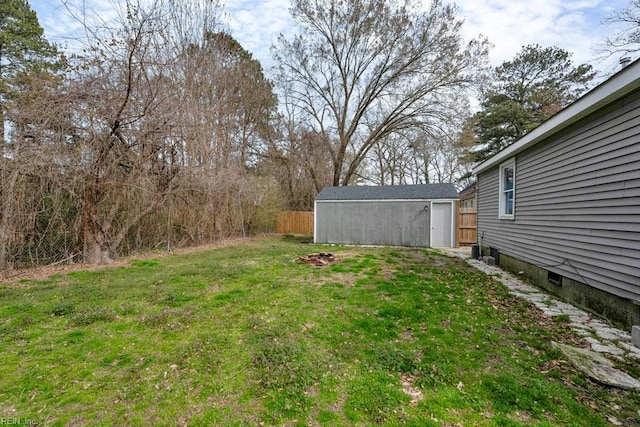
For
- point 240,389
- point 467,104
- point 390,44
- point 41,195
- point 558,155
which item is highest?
point 390,44

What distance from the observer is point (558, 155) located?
14.8 feet

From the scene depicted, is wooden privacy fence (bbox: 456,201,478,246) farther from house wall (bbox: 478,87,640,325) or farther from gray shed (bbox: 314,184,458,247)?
house wall (bbox: 478,87,640,325)

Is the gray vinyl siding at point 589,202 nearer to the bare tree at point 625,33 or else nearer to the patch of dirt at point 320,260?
the patch of dirt at point 320,260

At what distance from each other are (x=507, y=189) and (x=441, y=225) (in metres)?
4.02

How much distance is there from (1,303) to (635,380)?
276 inches

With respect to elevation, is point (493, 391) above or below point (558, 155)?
below

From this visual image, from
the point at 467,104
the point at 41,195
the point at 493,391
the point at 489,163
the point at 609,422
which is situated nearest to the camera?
the point at 609,422

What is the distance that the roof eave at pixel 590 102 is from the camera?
9.44ft

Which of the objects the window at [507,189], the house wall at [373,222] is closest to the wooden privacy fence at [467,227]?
the house wall at [373,222]

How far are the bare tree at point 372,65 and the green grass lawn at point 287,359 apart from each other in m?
11.9

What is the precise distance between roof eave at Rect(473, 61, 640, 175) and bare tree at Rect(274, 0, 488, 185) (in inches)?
372

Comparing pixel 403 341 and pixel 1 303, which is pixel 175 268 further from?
pixel 403 341

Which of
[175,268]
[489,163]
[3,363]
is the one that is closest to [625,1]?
[489,163]

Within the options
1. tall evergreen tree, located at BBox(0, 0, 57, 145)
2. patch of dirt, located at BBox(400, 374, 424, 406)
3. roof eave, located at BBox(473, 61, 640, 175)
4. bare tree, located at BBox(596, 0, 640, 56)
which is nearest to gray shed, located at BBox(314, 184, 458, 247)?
roof eave, located at BBox(473, 61, 640, 175)
